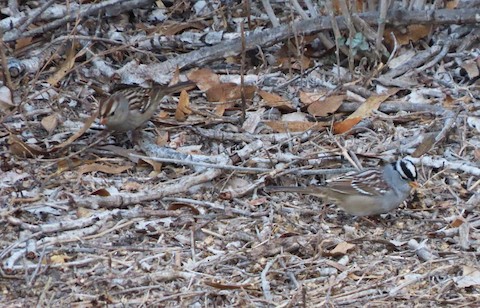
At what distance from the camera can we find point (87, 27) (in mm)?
8375

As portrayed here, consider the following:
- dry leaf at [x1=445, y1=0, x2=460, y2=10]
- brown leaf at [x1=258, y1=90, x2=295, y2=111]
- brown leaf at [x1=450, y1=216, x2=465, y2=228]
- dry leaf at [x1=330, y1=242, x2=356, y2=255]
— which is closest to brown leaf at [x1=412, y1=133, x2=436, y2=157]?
brown leaf at [x1=450, y1=216, x2=465, y2=228]

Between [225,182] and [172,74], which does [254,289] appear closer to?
[225,182]

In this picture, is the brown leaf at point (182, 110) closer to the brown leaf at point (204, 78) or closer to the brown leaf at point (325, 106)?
the brown leaf at point (204, 78)

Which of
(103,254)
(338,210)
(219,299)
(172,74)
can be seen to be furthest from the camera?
(172,74)

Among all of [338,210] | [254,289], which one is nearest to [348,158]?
[338,210]

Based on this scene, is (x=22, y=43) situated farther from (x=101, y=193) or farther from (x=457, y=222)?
(x=457, y=222)

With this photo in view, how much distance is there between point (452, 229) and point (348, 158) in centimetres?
96

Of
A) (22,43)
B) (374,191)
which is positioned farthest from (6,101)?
(374,191)

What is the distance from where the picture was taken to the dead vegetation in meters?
5.52

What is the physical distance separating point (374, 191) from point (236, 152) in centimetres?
106

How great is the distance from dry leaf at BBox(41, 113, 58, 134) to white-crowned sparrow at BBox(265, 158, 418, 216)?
1795 mm

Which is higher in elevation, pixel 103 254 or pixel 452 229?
pixel 103 254

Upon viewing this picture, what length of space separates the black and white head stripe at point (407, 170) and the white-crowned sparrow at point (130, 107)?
1868mm

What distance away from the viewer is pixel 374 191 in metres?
6.17
